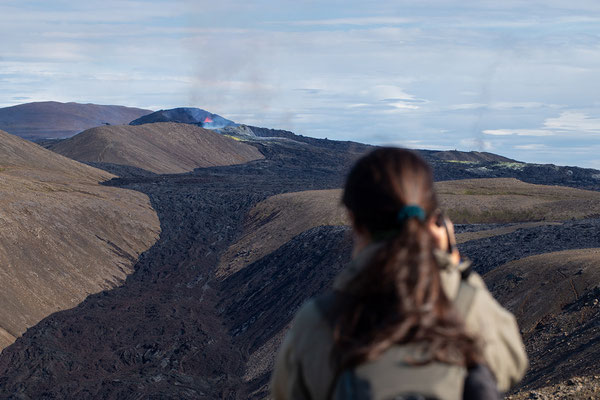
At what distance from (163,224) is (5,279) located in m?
17.7

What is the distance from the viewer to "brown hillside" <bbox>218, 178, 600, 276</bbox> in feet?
122

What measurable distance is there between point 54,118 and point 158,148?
9913 cm

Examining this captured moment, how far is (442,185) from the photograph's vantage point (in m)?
47.9

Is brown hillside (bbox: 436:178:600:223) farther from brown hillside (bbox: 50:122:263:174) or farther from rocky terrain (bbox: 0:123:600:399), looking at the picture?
brown hillside (bbox: 50:122:263:174)

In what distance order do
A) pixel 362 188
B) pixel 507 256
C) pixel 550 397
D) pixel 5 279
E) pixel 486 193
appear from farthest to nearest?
pixel 486 193, pixel 5 279, pixel 507 256, pixel 550 397, pixel 362 188

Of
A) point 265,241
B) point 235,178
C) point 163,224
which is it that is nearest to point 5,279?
point 265,241

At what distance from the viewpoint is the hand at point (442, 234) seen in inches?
101

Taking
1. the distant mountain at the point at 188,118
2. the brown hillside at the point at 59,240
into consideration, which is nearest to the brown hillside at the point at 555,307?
the brown hillside at the point at 59,240

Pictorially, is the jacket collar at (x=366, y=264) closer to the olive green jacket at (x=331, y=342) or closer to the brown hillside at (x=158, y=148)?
the olive green jacket at (x=331, y=342)

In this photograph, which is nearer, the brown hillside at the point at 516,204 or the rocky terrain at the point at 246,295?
the rocky terrain at the point at 246,295

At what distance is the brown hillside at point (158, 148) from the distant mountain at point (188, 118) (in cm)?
3022

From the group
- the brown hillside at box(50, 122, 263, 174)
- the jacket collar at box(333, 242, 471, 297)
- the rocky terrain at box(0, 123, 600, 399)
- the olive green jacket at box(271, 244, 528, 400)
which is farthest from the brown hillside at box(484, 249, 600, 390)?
the brown hillside at box(50, 122, 263, 174)

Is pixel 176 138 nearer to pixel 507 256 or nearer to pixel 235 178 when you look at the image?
pixel 235 178

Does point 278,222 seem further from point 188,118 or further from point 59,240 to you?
point 188,118
